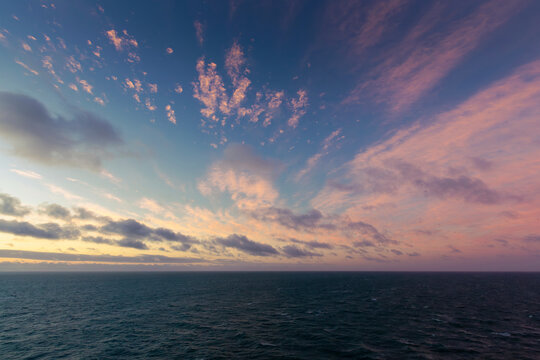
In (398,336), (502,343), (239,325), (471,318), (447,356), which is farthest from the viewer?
(471,318)

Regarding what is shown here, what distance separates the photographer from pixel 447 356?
37.0 meters

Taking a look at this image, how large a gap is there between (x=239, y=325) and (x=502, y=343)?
177 ft

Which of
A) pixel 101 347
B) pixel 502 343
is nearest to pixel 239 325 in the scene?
pixel 101 347

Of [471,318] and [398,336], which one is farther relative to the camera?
[471,318]

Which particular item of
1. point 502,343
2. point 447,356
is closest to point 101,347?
point 447,356

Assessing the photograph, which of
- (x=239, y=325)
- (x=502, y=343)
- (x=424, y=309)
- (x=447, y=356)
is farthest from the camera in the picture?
(x=424, y=309)

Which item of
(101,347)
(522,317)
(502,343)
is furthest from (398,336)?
(101,347)

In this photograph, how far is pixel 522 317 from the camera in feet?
208

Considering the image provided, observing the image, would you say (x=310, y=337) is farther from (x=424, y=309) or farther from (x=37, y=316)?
(x=37, y=316)

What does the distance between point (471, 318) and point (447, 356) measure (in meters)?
36.8

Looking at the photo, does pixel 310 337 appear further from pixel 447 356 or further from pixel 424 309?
pixel 424 309

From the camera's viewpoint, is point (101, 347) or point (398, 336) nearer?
point (101, 347)

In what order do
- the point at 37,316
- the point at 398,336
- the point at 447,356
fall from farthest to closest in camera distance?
the point at 37,316, the point at 398,336, the point at 447,356

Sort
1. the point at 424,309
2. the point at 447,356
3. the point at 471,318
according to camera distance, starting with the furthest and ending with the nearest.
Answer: the point at 424,309
the point at 471,318
the point at 447,356
